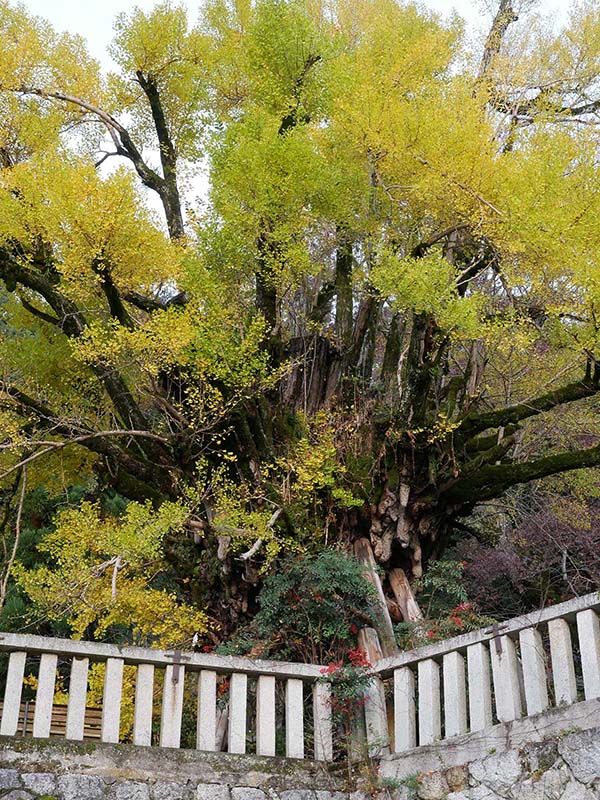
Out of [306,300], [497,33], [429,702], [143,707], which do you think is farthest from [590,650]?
[497,33]

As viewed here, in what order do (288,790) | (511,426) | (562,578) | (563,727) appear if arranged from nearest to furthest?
(563,727) → (288,790) → (511,426) → (562,578)

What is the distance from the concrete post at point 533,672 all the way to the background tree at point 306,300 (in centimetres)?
307

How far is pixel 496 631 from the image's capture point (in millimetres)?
5926

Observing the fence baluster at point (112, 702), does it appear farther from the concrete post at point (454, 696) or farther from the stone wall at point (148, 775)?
the concrete post at point (454, 696)

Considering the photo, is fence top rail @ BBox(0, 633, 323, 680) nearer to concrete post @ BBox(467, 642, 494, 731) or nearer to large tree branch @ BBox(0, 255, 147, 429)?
concrete post @ BBox(467, 642, 494, 731)

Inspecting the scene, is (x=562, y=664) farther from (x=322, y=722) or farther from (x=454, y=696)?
(x=322, y=722)

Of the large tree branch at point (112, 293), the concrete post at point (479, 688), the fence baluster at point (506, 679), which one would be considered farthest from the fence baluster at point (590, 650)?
the large tree branch at point (112, 293)

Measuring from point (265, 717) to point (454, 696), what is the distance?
1410mm

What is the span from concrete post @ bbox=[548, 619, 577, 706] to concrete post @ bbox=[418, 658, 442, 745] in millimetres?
1051

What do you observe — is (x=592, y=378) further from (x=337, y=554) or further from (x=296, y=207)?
(x=296, y=207)

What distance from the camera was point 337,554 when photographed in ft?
27.0

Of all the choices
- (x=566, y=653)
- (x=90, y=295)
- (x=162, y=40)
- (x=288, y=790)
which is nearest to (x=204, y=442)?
(x=90, y=295)

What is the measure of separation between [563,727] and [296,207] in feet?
21.4

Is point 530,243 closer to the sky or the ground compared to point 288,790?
closer to the sky
